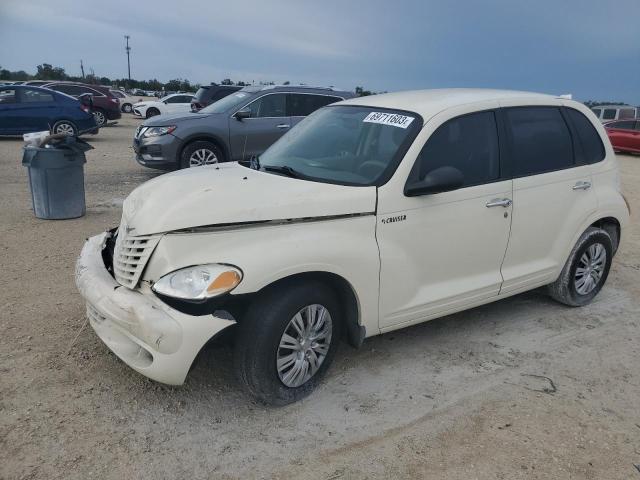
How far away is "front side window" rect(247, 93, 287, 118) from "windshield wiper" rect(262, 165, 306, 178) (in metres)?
6.38

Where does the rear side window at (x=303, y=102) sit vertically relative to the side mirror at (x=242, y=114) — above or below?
above

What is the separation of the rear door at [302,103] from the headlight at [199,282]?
7755mm

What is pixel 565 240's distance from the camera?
15.1 ft

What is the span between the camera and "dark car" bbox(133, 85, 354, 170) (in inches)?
386

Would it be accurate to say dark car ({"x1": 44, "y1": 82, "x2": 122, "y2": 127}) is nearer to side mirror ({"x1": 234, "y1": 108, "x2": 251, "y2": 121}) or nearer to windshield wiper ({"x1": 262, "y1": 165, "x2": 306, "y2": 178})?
side mirror ({"x1": 234, "y1": 108, "x2": 251, "y2": 121})

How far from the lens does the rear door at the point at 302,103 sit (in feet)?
Answer: 34.1

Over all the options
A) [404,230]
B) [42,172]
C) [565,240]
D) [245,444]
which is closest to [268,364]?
[245,444]

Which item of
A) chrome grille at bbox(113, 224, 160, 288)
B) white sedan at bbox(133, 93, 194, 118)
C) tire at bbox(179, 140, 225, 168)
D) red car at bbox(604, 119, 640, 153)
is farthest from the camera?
white sedan at bbox(133, 93, 194, 118)

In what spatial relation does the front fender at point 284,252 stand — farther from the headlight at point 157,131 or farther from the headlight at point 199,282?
the headlight at point 157,131

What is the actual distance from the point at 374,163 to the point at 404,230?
1.64 feet

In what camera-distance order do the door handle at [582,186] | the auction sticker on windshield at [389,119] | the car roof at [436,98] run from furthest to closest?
the door handle at [582,186] < the car roof at [436,98] < the auction sticker on windshield at [389,119]

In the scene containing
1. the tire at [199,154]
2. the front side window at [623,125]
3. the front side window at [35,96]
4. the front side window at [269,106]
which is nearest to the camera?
the tire at [199,154]

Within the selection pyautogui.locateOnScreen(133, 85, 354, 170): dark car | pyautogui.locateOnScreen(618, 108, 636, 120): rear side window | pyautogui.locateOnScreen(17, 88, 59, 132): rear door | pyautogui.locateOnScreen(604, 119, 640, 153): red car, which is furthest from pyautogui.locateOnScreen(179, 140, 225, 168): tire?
pyautogui.locateOnScreen(618, 108, 636, 120): rear side window

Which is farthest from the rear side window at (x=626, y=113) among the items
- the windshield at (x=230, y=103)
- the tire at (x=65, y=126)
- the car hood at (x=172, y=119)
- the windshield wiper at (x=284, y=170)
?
the windshield wiper at (x=284, y=170)
